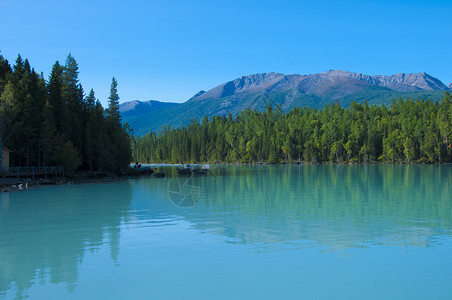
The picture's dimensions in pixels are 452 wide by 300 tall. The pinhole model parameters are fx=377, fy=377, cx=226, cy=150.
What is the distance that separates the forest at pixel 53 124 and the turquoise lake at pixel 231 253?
3274 centimetres

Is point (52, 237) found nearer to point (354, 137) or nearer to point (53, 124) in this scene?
point (53, 124)

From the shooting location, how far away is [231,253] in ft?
56.4

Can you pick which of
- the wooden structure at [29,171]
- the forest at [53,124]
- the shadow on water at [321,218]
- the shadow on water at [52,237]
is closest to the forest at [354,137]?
the forest at [53,124]

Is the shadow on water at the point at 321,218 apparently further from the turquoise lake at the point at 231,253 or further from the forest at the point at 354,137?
the forest at the point at 354,137

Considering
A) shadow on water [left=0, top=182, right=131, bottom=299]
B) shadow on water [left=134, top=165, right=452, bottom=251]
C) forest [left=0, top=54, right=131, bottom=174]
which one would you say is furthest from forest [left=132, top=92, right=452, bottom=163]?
shadow on water [left=0, top=182, right=131, bottom=299]

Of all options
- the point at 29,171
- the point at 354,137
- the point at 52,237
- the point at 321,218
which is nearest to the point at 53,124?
the point at 29,171

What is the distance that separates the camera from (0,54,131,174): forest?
2340 inches

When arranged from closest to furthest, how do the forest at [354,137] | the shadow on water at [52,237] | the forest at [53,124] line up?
1. the shadow on water at [52,237]
2. the forest at [53,124]
3. the forest at [354,137]

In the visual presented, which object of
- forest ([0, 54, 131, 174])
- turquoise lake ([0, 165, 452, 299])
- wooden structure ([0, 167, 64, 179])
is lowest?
turquoise lake ([0, 165, 452, 299])

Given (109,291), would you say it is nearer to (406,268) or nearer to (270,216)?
(406,268)

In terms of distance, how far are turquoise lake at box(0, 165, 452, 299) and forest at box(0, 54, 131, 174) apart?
1289 inches

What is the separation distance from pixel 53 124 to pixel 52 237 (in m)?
45.9

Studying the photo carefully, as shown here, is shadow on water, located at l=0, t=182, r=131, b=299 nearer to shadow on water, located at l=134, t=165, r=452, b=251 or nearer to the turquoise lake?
the turquoise lake

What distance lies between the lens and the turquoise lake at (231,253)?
12958 mm
